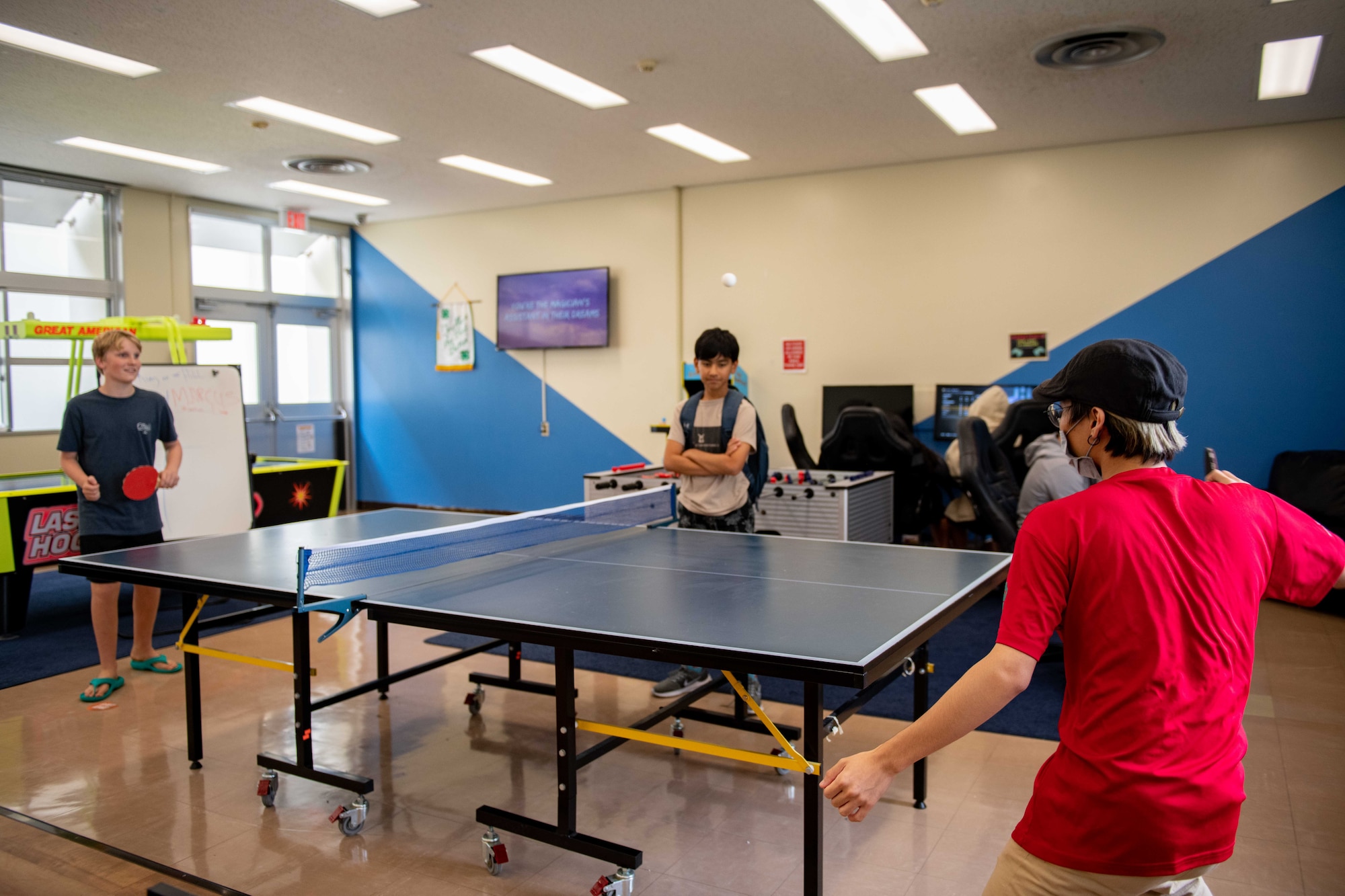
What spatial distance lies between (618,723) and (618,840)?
39.3 inches

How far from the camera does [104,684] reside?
4.14 meters

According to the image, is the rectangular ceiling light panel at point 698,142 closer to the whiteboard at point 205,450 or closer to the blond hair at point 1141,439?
the whiteboard at point 205,450

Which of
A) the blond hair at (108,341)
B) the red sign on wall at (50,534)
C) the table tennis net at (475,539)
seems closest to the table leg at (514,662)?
the table tennis net at (475,539)

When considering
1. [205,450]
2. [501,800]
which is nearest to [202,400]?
[205,450]

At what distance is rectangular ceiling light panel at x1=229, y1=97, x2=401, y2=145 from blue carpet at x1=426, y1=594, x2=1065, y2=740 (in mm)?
3665

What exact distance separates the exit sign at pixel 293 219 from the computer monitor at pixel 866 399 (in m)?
5.57

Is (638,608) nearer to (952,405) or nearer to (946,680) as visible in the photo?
(946,680)

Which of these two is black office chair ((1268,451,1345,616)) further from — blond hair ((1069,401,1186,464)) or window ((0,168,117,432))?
window ((0,168,117,432))

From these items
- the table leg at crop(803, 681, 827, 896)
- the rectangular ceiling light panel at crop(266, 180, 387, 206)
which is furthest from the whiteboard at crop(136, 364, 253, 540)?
the table leg at crop(803, 681, 827, 896)

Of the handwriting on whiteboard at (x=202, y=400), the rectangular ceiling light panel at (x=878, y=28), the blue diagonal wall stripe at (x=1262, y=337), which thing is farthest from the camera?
the blue diagonal wall stripe at (x=1262, y=337)

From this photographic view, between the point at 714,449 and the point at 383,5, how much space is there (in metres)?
2.76

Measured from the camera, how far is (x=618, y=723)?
3787 millimetres

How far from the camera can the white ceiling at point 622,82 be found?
4.56 m

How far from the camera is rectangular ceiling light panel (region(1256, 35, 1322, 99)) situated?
4.99 metres
